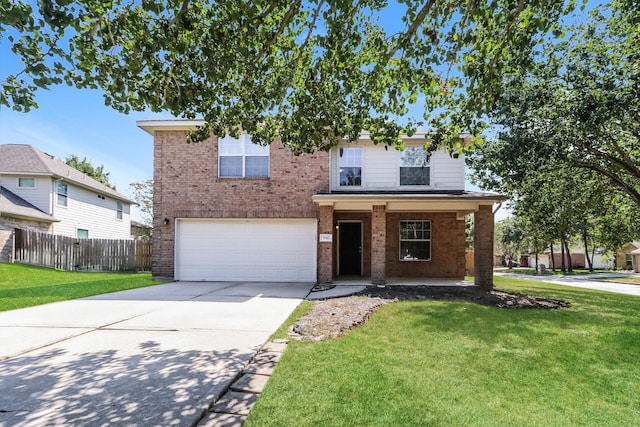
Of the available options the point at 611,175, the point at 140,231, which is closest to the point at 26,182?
the point at 140,231

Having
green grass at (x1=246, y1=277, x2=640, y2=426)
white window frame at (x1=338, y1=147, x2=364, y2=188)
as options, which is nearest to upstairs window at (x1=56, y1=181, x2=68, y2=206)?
white window frame at (x1=338, y1=147, x2=364, y2=188)

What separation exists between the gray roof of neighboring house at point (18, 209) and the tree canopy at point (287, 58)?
45.9ft

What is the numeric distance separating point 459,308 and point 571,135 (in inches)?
213

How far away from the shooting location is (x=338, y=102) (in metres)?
6.16

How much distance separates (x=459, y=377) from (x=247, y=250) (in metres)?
9.53

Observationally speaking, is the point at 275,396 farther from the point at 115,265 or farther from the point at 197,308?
the point at 115,265

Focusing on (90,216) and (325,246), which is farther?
(90,216)

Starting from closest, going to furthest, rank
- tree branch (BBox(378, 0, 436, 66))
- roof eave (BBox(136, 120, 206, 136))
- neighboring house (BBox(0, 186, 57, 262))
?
1. tree branch (BBox(378, 0, 436, 66))
2. roof eave (BBox(136, 120, 206, 136))
3. neighboring house (BBox(0, 186, 57, 262))

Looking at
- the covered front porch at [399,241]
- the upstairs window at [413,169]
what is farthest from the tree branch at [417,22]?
the upstairs window at [413,169]

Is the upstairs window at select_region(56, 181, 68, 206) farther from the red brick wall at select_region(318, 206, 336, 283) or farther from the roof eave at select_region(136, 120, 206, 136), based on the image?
the red brick wall at select_region(318, 206, 336, 283)

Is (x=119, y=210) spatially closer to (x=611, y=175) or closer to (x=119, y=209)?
(x=119, y=209)

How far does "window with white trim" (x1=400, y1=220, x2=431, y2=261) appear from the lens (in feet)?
44.2

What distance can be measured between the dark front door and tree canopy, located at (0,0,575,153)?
→ 7.46m

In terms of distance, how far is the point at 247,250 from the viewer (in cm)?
1238
